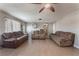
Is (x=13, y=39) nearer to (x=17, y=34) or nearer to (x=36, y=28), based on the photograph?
(x=17, y=34)

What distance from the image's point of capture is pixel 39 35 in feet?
8.81

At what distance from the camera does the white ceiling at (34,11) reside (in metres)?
2.27

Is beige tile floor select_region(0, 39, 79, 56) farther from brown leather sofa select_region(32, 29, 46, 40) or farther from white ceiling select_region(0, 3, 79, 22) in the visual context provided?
white ceiling select_region(0, 3, 79, 22)

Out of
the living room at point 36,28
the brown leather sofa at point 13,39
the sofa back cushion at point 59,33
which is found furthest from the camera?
the sofa back cushion at point 59,33

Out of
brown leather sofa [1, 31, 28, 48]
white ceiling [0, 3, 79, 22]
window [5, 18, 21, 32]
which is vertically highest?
white ceiling [0, 3, 79, 22]

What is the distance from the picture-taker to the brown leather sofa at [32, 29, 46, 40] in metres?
2.65

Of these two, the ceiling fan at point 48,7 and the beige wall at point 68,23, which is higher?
the ceiling fan at point 48,7

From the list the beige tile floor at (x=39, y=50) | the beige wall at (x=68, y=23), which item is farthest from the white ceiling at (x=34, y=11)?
the beige tile floor at (x=39, y=50)

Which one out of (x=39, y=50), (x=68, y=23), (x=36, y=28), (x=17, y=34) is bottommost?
(x=39, y=50)

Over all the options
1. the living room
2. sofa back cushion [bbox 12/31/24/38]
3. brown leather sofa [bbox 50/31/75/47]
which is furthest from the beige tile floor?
sofa back cushion [bbox 12/31/24/38]

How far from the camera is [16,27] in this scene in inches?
103

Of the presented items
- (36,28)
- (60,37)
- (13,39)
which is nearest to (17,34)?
(13,39)

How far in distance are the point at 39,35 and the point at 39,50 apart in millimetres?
385

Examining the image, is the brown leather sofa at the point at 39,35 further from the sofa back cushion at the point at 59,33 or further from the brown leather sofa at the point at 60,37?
the sofa back cushion at the point at 59,33
